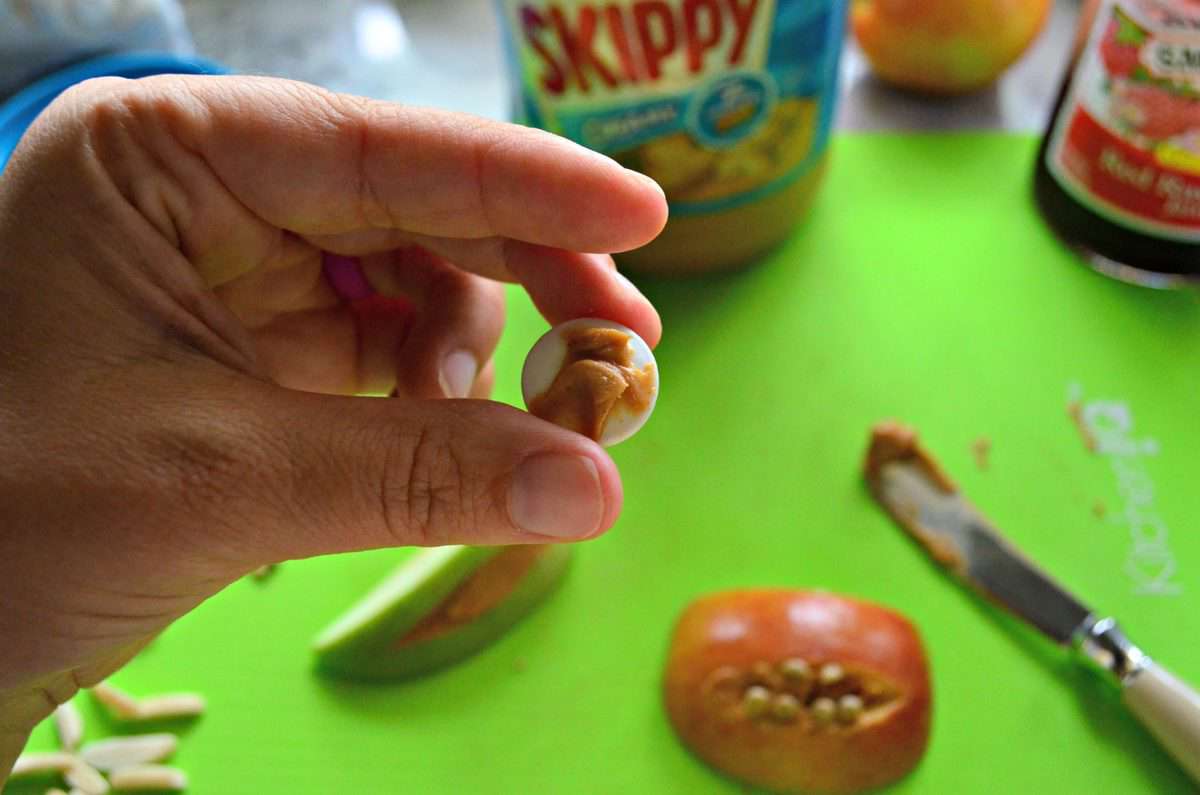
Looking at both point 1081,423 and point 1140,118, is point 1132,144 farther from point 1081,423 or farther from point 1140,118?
point 1081,423

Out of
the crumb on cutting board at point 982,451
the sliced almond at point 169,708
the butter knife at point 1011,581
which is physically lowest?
the sliced almond at point 169,708

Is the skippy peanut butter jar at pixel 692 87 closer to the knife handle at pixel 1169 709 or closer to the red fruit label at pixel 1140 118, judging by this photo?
the red fruit label at pixel 1140 118

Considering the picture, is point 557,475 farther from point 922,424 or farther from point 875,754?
point 922,424

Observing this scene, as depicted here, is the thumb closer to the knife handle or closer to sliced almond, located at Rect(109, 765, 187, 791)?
sliced almond, located at Rect(109, 765, 187, 791)

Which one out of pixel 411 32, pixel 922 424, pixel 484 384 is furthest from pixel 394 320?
pixel 411 32

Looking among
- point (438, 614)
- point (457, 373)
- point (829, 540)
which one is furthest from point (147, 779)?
point (829, 540)

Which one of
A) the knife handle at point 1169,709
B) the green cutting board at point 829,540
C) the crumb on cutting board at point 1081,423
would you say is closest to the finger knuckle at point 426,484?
the green cutting board at point 829,540
